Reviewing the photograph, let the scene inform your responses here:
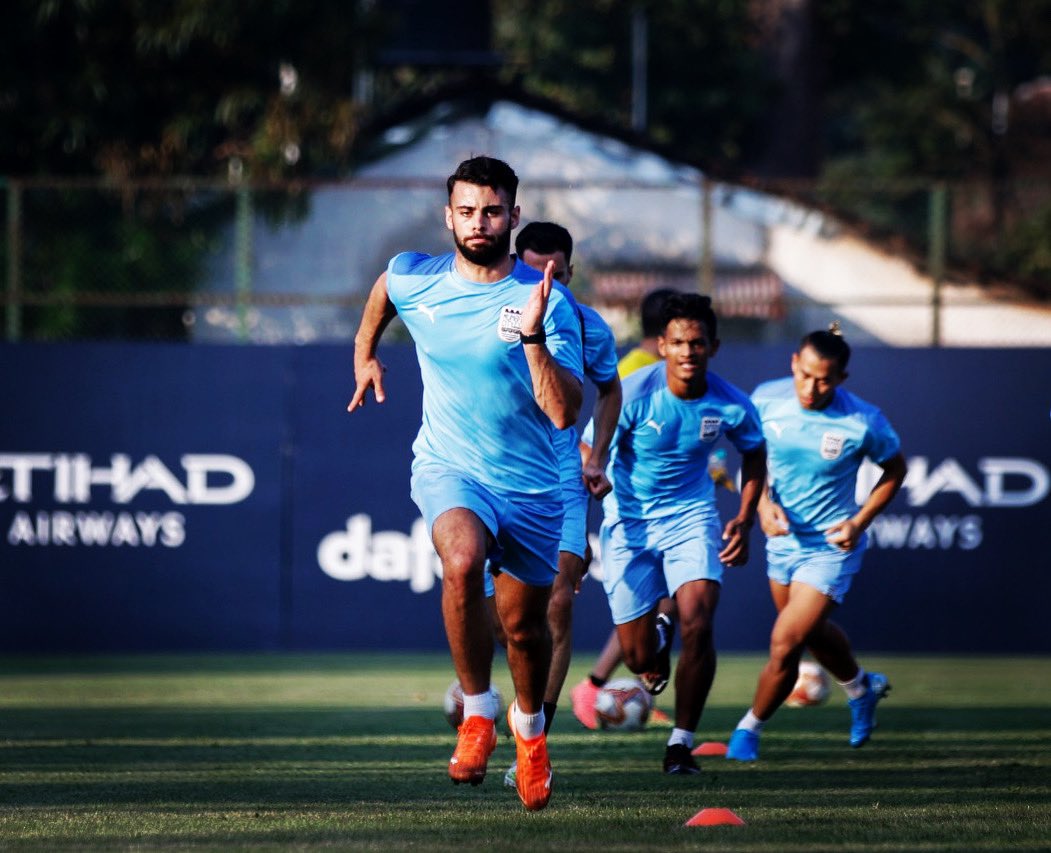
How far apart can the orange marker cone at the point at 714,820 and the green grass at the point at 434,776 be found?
0.26 feet

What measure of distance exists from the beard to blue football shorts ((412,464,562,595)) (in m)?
0.81

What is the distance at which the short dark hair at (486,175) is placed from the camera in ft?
23.6

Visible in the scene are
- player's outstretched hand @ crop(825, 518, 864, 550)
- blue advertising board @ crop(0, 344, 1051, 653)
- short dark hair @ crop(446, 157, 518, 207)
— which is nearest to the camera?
short dark hair @ crop(446, 157, 518, 207)

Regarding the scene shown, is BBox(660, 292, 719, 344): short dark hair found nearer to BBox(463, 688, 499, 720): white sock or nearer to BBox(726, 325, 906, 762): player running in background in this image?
BBox(726, 325, 906, 762): player running in background

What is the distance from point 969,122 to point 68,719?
3810 centimetres

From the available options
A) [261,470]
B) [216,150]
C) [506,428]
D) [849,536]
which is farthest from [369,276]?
[506,428]

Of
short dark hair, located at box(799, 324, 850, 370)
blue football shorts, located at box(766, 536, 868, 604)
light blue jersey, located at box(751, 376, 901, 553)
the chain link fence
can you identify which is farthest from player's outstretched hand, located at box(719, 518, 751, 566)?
the chain link fence

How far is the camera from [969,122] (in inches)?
1800

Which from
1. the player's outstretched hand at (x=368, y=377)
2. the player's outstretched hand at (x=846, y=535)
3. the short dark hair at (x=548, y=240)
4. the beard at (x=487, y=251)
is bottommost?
the player's outstretched hand at (x=846, y=535)

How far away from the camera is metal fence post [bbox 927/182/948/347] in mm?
17031

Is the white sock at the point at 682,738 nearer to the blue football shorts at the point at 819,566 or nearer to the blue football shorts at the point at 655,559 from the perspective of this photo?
the blue football shorts at the point at 655,559

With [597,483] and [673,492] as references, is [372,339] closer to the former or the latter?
[597,483]

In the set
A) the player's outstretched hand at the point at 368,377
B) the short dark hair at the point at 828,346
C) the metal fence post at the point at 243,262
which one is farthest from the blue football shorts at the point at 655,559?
the metal fence post at the point at 243,262

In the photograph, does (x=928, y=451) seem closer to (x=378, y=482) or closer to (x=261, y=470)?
(x=378, y=482)
